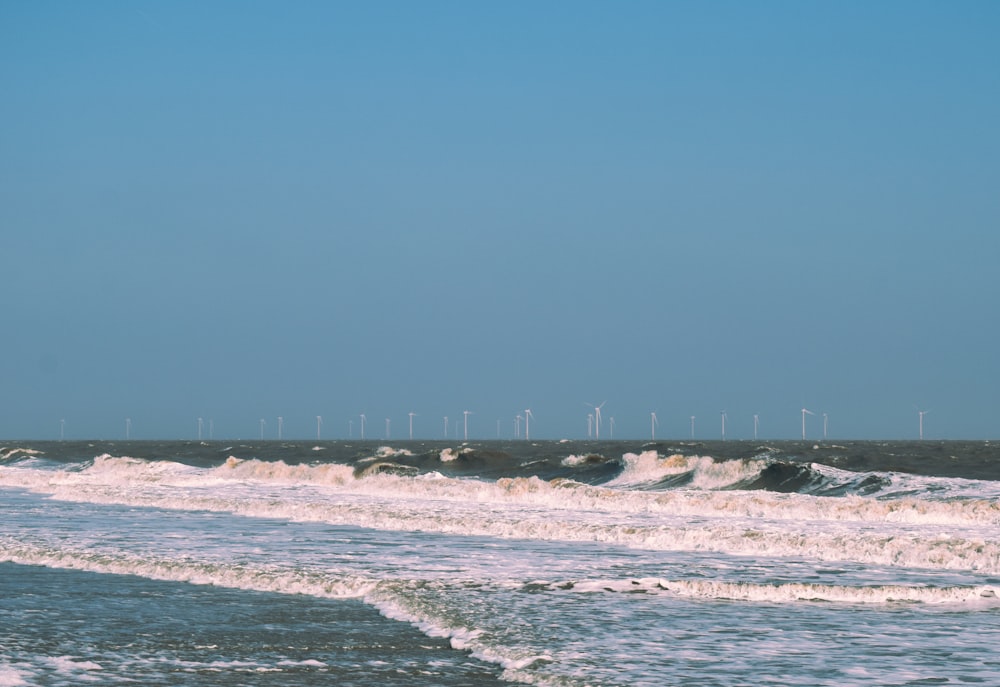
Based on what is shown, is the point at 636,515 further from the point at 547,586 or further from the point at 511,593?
the point at 511,593

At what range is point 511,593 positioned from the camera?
15172 millimetres

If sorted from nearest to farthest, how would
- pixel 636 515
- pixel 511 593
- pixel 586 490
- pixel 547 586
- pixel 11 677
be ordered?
pixel 11 677, pixel 511 593, pixel 547 586, pixel 636 515, pixel 586 490

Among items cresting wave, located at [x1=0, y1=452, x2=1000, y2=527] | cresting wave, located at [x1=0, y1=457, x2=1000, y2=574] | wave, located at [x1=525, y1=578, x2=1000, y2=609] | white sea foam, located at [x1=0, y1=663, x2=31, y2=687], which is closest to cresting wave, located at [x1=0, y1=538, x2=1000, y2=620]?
wave, located at [x1=525, y1=578, x2=1000, y2=609]

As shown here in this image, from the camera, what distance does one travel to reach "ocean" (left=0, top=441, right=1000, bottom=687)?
10375 millimetres

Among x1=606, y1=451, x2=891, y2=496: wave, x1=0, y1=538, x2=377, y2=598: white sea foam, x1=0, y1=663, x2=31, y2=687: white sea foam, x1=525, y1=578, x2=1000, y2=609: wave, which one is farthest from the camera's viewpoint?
x1=606, y1=451, x2=891, y2=496: wave

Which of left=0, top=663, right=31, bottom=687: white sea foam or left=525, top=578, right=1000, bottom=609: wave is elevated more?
left=0, top=663, right=31, bottom=687: white sea foam

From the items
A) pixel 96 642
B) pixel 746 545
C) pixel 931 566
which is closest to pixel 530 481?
pixel 746 545

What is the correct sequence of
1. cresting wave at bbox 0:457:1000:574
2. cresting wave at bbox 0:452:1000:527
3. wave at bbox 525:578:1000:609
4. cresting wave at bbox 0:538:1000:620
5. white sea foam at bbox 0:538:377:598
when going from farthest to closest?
cresting wave at bbox 0:452:1000:527 < cresting wave at bbox 0:457:1000:574 < white sea foam at bbox 0:538:377:598 < cresting wave at bbox 0:538:1000:620 < wave at bbox 525:578:1000:609

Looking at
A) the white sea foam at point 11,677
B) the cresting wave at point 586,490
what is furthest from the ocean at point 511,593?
the cresting wave at point 586,490

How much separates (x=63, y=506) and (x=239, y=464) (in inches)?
1133

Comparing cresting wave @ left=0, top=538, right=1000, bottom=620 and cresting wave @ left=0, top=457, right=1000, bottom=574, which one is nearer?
cresting wave @ left=0, top=538, right=1000, bottom=620

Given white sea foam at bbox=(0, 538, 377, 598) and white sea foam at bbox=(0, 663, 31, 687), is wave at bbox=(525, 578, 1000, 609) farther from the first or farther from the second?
white sea foam at bbox=(0, 663, 31, 687)

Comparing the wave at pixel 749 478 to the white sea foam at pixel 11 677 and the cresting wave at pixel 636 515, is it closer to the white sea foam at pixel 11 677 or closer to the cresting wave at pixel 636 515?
the cresting wave at pixel 636 515

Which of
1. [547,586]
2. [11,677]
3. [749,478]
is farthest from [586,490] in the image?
[11,677]
